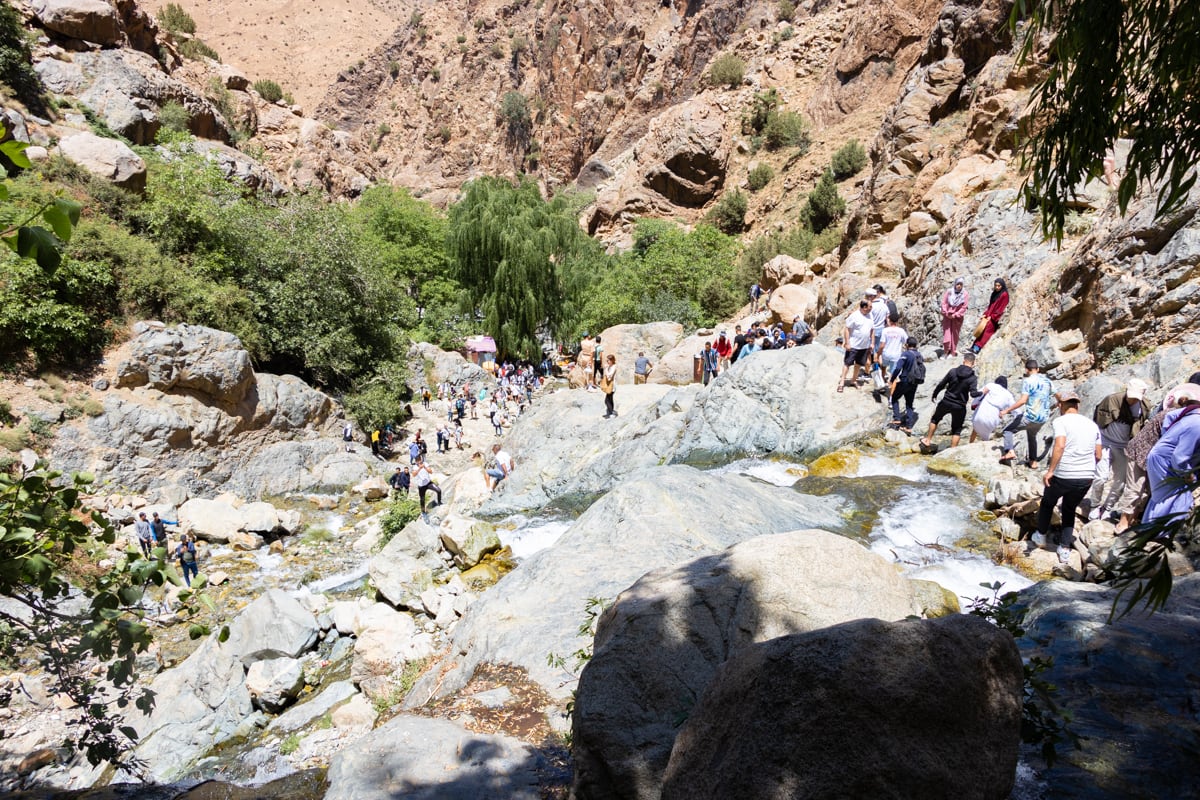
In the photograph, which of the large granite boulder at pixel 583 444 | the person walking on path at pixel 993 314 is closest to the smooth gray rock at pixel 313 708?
the large granite boulder at pixel 583 444

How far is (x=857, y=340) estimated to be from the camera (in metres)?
10.3

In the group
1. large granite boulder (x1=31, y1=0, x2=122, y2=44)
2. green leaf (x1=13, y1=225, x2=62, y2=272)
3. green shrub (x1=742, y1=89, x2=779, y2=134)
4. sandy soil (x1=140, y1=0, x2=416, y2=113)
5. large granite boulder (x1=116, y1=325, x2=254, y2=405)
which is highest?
sandy soil (x1=140, y1=0, x2=416, y2=113)

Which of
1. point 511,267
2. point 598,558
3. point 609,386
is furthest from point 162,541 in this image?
point 511,267

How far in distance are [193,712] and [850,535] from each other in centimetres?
816

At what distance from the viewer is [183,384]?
15.8 m

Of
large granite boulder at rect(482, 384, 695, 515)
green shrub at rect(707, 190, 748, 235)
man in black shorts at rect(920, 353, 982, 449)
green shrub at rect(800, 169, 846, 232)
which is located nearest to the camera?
man in black shorts at rect(920, 353, 982, 449)

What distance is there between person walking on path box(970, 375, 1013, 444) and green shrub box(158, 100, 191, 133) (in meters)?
32.9

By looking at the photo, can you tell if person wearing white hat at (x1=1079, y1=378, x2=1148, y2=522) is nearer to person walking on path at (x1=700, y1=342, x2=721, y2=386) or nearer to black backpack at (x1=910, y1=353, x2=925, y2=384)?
black backpack at (x1=910, y1=353, x2=925, y2=384)

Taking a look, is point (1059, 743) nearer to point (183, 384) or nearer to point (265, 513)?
point (265, 513)

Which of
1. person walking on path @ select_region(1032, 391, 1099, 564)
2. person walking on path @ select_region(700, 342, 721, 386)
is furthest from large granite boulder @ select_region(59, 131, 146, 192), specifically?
person walking on path @ select_region(1032, 391, 1099, 564)

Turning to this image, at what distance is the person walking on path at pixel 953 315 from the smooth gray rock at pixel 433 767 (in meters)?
10.9

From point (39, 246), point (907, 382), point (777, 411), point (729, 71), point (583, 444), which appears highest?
point (729, 71)

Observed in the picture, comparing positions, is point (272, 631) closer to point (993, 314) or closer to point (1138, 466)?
point (1138, 466)

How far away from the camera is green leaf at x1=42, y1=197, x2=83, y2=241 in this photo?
1410 millimetres
